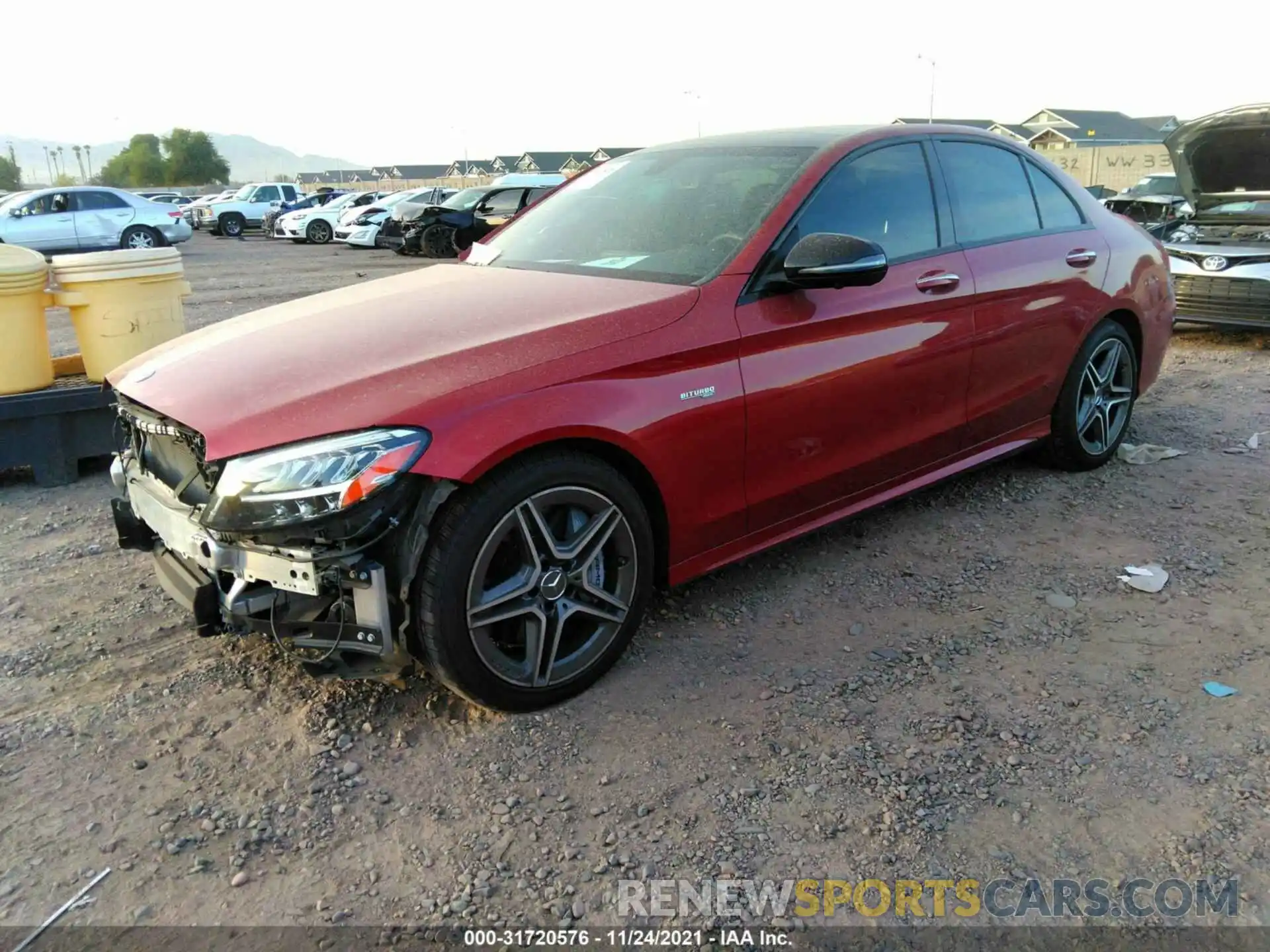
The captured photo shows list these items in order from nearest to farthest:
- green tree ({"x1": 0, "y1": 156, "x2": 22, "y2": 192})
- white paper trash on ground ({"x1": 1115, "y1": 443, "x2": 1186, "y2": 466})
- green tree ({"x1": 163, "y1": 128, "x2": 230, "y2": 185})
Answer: white paper trash on ground ({"x1": 1115, "y1": 443, "x2": 1186, "y2": 466}) < green tree ({"x1": 163, "y1": 128, "x2": 230, "y2": 185}) < green tree ({"x1": 0, "y1": 156, "x2": 22, "y2": 192})

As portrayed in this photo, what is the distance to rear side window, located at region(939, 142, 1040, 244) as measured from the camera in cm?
406

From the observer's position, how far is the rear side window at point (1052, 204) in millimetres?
4535

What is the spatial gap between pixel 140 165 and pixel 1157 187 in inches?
3936

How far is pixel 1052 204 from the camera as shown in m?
4.61

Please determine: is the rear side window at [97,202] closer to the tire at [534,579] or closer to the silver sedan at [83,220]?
the silver sedan at [83,220]

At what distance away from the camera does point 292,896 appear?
221cm

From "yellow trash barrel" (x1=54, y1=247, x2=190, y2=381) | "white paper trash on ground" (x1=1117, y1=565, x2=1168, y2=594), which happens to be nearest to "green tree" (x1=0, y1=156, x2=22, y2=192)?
"yellow trash barrel" (x1=54, y1=247, x2=190, y2=381)

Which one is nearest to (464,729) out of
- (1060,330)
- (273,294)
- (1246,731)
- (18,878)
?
(18,878)

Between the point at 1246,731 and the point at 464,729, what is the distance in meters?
2.28

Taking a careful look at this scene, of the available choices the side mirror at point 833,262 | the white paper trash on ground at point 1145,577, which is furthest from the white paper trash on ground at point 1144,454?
the side mirror at point 833,262

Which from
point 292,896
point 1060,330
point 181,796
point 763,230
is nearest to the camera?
point 292,896

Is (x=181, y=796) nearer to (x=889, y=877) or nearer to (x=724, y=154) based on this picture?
(x=889, y=877)

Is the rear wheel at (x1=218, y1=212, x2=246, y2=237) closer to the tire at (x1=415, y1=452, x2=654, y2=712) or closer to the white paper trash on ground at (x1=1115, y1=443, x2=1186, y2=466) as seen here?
the white paper trash on ground at (x1=1115, y1=443, x2=1186, y2=466)

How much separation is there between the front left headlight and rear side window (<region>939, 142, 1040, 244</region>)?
2696 mm
